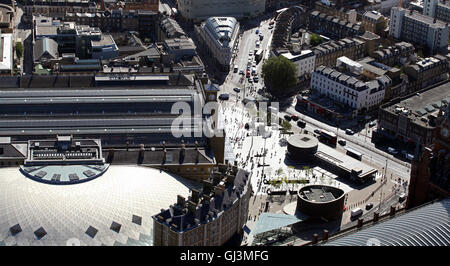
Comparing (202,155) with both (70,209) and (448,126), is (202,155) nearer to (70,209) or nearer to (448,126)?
(70,209)

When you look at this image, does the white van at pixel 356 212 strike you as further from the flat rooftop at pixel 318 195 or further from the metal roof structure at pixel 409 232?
the metal roof structure at pixel 409 232

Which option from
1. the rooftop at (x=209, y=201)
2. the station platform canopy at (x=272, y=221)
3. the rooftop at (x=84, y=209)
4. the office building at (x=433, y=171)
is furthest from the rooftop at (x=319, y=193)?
the rooftop at (x=84, y=209)

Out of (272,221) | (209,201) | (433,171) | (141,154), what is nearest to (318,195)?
(272,221)

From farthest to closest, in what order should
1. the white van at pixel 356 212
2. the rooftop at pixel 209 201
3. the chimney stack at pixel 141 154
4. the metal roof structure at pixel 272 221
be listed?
the white van at pixel 356 212
the chimney stack at pixel 141 154
the metal roof structure at pixel 272 221
the rooftop at pixel 209 201

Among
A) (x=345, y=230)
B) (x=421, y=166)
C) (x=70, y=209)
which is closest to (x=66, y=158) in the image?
(x=70, y=209)

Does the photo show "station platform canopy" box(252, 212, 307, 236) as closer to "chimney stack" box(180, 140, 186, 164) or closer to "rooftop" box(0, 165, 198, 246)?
"rooftop" box(0, 165, 198, 246)

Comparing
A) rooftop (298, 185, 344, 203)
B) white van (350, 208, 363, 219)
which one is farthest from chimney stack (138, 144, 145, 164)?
white van (350, 208, 363, 219)

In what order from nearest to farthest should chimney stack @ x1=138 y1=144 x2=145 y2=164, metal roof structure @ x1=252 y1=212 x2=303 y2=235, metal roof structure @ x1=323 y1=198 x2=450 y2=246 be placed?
1. metal roof structure @ x1=323 y1=198 x2=450 y2=246
2. metal roof structure @ x1=252 y1=212 x2=303 y2=235
3. chimney stack @ x1=138 y1=144 x2=145 y2=164
